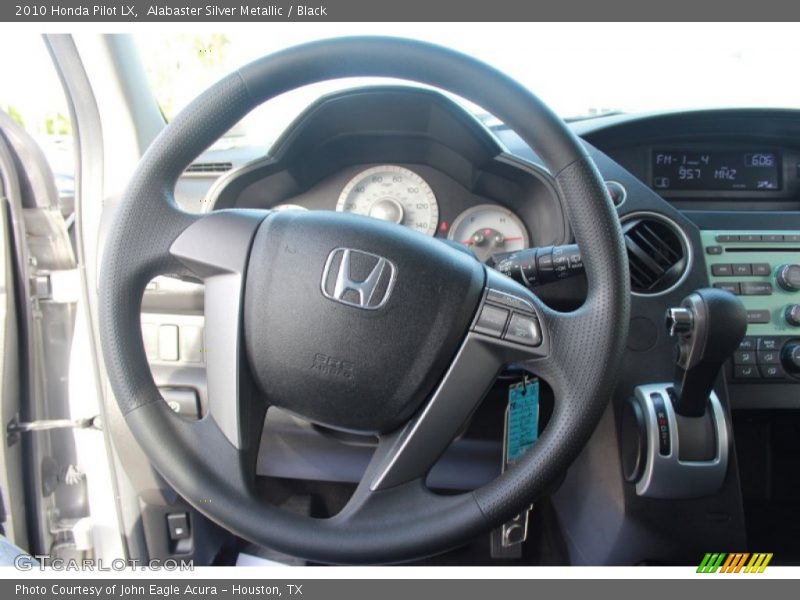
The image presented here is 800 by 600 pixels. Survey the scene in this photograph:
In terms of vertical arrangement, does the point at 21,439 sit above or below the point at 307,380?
below

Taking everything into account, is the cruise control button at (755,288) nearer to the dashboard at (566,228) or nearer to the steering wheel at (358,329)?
the dashboard at (566,228)

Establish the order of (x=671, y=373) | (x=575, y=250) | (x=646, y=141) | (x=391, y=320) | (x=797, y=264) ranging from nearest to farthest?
1. (x=391, y=320)
2. (x=575, y=250)
3. (x=671, y=373)
4. (x=797, y=264)
5. (x=646, y=141)

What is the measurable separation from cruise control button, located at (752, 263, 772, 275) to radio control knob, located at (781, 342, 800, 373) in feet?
0.53

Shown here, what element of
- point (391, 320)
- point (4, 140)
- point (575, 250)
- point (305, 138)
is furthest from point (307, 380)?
point (4, 140)

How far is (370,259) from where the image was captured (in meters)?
0.83

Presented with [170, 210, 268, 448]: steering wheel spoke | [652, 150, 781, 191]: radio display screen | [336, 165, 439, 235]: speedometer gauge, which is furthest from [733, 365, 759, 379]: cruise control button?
[170, 210, 268, 448]: steering wheel spoke

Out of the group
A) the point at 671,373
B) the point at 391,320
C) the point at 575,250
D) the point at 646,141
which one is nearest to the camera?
the point at 391,320

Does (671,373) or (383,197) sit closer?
(671,373)

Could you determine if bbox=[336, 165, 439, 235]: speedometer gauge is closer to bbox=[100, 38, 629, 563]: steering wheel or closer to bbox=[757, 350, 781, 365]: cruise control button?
bbox=[100, 38, 629, 563]: steering wheel

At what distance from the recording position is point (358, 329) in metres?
0.82

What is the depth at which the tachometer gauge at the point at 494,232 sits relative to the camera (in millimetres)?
1320

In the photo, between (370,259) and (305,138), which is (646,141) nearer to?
(305,138)

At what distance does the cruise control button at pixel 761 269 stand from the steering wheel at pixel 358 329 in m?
0.65

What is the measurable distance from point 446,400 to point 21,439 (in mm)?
1182
